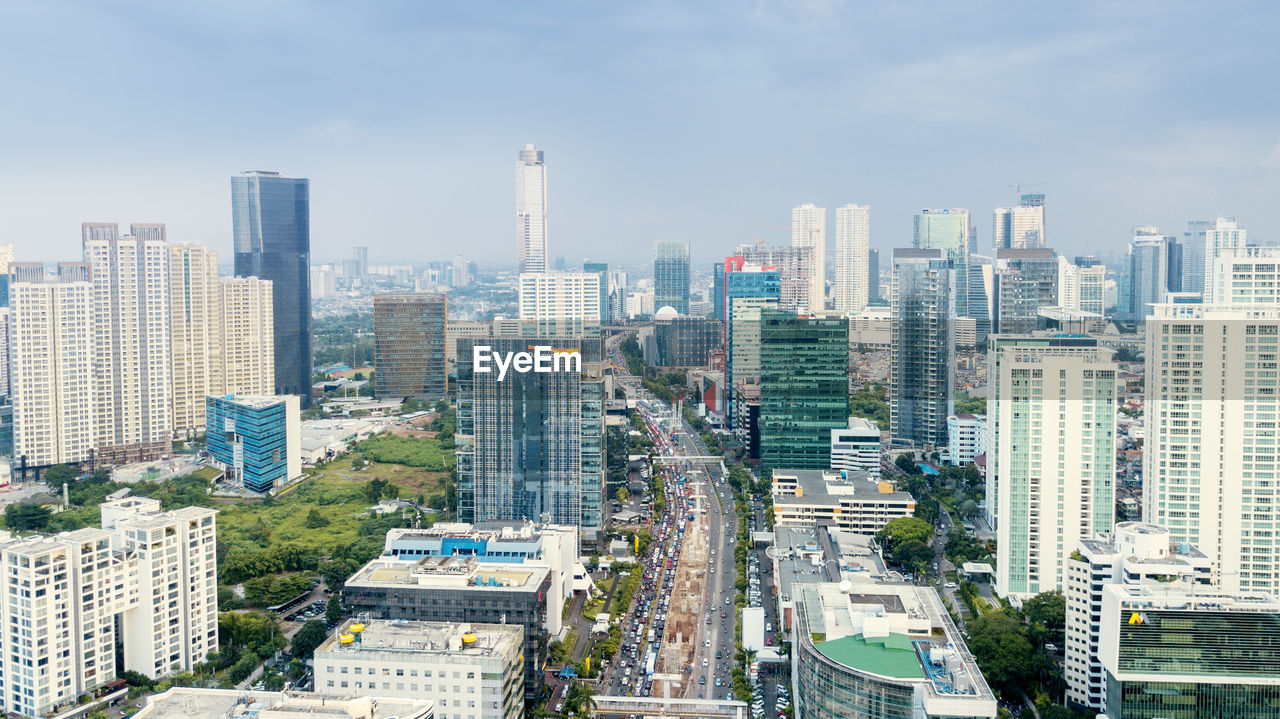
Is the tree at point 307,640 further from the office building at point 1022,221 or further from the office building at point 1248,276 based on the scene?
the office building at point 1022,221

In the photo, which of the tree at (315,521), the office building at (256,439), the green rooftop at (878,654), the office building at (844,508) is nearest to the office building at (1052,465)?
the office building at (844,508)

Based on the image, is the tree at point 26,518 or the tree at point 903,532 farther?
the tree at point 26,518

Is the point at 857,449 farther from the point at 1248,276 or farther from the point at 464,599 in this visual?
the point at 464,599

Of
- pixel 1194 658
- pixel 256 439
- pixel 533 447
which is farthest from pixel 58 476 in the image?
pixel 1194 658

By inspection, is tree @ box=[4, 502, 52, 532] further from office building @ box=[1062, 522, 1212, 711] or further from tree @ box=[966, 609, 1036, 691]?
office building @ box=[1062, 522, 1212, 711]

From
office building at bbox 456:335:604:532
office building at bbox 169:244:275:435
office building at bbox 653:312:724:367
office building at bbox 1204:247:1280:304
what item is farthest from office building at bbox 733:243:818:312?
office building at bbox 1204:247:1280:304
